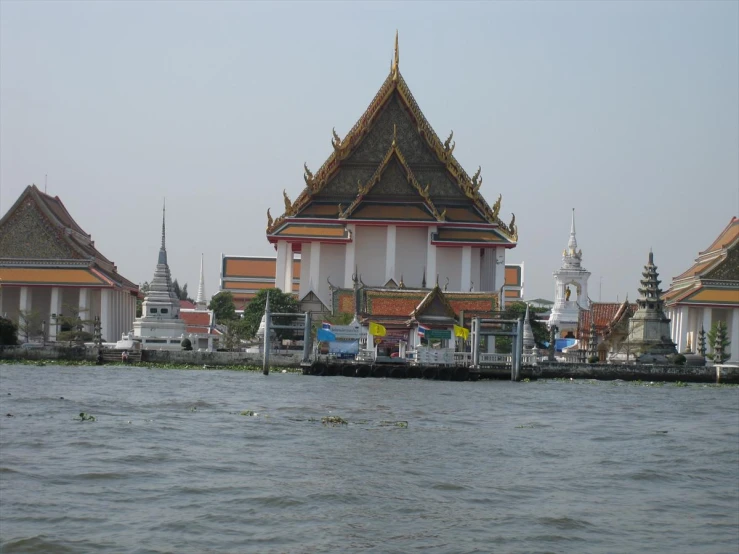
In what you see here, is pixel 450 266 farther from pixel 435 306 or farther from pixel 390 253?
pixel 435 306

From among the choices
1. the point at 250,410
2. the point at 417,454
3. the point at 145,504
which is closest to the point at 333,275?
the point at 250,410

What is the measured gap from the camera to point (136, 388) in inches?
1128

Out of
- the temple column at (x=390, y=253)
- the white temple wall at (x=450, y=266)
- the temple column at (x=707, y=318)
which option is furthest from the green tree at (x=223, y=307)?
the temple column at (x=707, y=318)

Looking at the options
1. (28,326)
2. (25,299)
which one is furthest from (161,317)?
(25,299)

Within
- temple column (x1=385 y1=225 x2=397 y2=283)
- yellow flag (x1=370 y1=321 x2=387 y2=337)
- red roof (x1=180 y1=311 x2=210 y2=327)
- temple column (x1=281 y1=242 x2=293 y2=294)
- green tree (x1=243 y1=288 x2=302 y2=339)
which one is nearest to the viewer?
yellow flag (x1=370 y1=321 x2=387 y2=337)

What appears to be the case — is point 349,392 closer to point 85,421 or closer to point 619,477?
point 85,421

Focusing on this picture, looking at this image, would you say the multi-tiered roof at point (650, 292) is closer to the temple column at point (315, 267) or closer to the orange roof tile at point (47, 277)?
the temple column at point (315, 267)

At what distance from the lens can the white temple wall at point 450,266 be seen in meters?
56.6

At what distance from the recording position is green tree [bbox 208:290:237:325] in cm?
7144

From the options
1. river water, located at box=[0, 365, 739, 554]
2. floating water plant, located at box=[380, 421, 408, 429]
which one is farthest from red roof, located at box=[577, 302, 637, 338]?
floating water plant, located at box=[380, 421, 408, 429]

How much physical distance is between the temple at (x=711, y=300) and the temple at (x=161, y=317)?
20624 millimetres

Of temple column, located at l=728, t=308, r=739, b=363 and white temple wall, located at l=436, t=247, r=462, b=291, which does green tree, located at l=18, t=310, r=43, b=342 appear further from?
temple column, located at l=728, t=308, r=739, b=363

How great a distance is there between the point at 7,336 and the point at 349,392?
70.4 ft

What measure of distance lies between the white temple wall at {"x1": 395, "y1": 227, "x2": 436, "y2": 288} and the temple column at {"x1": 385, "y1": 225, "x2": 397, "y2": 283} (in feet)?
1.55
